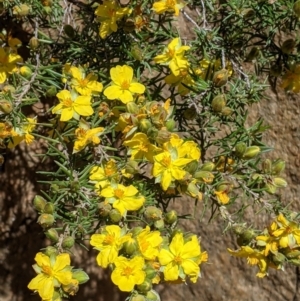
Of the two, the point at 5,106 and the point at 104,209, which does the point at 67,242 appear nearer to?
the point at 104,209

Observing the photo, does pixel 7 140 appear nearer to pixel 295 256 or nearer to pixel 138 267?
pixel 138 267

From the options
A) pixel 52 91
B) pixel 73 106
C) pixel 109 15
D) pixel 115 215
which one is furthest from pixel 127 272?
pixel 109 15

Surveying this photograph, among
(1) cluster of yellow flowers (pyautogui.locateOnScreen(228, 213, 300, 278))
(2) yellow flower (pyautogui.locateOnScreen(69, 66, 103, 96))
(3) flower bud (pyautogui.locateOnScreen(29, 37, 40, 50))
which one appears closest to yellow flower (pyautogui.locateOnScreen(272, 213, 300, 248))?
(1) cluster of yellow flowers (pyautogui.locateOnScreen(228, 213, 300, 278))

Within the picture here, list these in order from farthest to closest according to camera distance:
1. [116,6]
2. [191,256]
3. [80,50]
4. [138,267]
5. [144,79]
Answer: [144,79]
[80,50]
[116,6]
[191,256]
[138,267]

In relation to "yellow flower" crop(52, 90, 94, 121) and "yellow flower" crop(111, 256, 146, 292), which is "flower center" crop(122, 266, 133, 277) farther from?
"yellow flower" crop(52, 90, 94, 121)

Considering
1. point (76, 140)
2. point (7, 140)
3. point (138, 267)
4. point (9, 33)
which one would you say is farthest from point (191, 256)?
point (9, 33)
